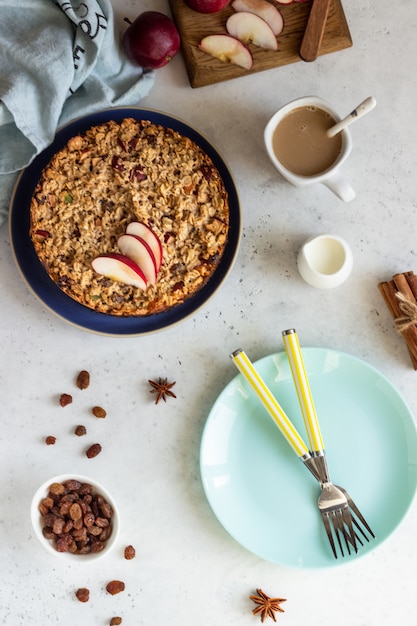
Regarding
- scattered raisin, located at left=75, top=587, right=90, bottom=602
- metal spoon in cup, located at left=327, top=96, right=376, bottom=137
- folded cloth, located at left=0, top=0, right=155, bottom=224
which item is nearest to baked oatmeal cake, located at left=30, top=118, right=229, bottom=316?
folded cloth, located at left=0, top=0, right=155, bottom=224

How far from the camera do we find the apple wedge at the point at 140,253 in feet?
5.33

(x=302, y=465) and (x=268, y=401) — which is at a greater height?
(x=268, y=401)

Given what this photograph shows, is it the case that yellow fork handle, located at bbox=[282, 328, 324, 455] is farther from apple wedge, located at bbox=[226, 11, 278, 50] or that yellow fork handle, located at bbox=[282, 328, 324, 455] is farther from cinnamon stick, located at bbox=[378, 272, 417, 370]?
apple wedge, located at bbox=[226, 11, 278, 50]

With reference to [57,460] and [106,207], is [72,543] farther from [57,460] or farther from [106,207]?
[106,207]

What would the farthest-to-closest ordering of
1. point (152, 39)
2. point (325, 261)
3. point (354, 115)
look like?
point (325, 261)
point (152, 39)
point (354, 115)

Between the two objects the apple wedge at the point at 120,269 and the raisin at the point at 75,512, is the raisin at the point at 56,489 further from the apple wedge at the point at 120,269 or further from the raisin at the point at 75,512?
the apple wedge at the point at 120,269

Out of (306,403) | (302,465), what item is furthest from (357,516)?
(306,403)

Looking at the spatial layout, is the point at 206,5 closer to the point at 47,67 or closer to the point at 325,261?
the point at 47,67

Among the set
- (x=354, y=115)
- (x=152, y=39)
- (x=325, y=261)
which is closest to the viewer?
(x=354, y=115)

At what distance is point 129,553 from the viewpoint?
1.87m

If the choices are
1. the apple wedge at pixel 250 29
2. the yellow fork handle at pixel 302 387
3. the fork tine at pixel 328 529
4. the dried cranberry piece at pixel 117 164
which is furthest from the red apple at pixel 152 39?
the fork tine at pixel 328 529

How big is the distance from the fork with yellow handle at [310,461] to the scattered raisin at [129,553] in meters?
0.54

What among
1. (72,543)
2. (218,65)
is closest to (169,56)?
(218,65)

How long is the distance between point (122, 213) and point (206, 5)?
61 cm
